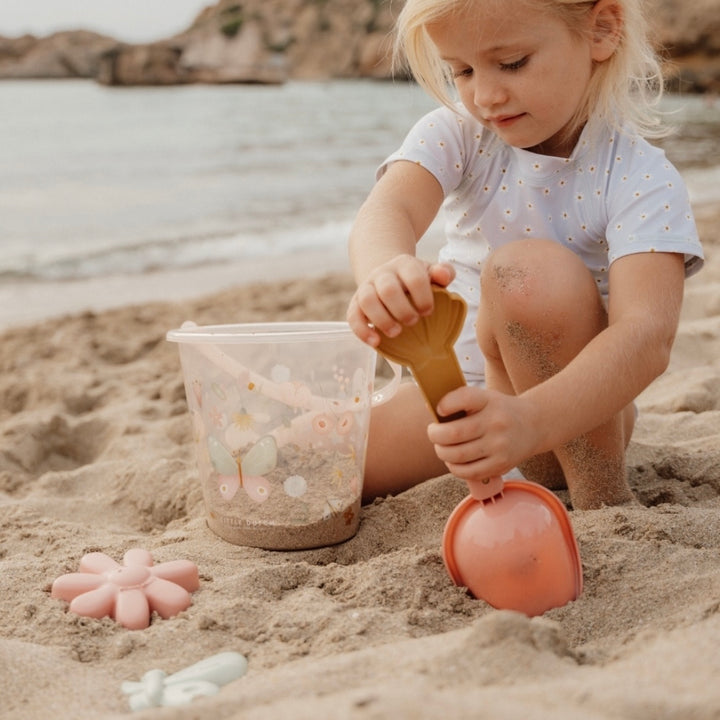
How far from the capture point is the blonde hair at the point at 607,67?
1.54 meters

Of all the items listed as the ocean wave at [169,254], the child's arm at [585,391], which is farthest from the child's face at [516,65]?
the ocean wave at [169,254]

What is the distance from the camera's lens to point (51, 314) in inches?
144

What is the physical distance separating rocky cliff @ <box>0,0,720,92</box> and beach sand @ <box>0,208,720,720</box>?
35869 mm

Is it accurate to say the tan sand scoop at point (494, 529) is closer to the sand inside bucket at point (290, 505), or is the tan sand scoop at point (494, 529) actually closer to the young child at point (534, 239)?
the young child at point (534, 239)

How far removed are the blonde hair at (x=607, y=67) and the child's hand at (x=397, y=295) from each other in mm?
527

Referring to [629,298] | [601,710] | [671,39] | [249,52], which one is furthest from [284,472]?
[249,52]

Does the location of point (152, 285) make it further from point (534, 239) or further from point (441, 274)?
point (441, 274)

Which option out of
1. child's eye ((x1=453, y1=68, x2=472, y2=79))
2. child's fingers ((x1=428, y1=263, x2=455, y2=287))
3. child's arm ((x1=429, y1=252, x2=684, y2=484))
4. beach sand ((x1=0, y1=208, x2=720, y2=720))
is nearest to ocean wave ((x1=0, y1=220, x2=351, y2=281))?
beach sand ((x1=0, y1=208, x2=720, y2=720))

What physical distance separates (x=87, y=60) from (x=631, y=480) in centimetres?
5303

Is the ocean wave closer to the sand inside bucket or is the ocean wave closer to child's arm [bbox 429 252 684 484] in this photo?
the sand inside bucket

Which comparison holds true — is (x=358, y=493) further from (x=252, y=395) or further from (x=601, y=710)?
(x=601, y=710)

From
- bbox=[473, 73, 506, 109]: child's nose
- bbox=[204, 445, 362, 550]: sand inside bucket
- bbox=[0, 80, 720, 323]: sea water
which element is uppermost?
bbox=[473, 73, 506, 109]: child's nose

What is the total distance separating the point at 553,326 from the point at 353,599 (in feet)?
1.95

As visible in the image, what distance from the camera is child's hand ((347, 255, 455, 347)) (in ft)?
3.76
